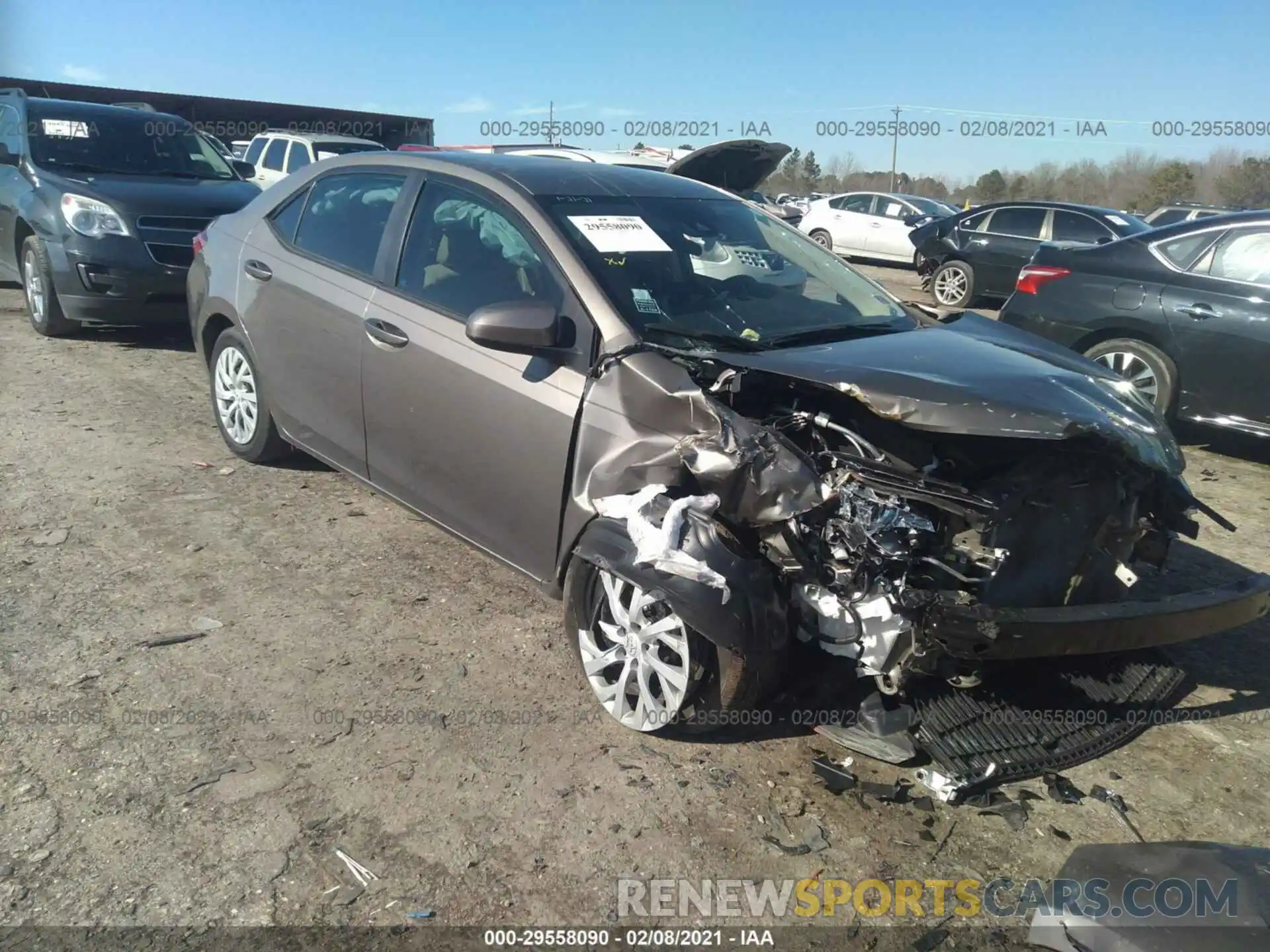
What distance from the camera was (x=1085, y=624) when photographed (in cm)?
285

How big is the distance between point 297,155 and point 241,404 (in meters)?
12.1

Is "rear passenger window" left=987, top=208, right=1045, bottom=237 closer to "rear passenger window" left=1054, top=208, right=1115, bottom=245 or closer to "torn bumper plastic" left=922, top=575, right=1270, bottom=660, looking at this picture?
"rear passenger window" left=1054, top=208, right=1115, bottom=245

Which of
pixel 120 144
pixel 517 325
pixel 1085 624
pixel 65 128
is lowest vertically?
pixel 1085 624

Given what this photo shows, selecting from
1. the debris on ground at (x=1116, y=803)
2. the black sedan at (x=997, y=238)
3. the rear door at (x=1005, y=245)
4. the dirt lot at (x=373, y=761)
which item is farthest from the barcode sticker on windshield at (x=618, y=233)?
the rear door at (x=1005, y=245)

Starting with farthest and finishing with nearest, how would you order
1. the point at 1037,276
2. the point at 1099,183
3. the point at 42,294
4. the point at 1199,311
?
the point at 1099,183
the point at 42,294
the point at 1037,276
the point at 1199,311

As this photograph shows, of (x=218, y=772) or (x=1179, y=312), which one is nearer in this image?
(x=218, y=772)

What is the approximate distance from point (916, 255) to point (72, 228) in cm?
1185

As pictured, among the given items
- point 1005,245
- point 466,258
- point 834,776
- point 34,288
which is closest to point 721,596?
Result: point 834,776

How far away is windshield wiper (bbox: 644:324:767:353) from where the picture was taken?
11.2 feet

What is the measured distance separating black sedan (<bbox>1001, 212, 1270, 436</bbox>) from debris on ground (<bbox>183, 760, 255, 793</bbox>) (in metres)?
→ 5.49

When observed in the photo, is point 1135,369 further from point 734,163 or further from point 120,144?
point 120,144

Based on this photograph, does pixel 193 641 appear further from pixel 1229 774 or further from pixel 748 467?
pixel 1229 774

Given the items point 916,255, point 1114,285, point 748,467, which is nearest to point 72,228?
point 748,467

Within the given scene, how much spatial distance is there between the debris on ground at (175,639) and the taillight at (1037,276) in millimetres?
6207
